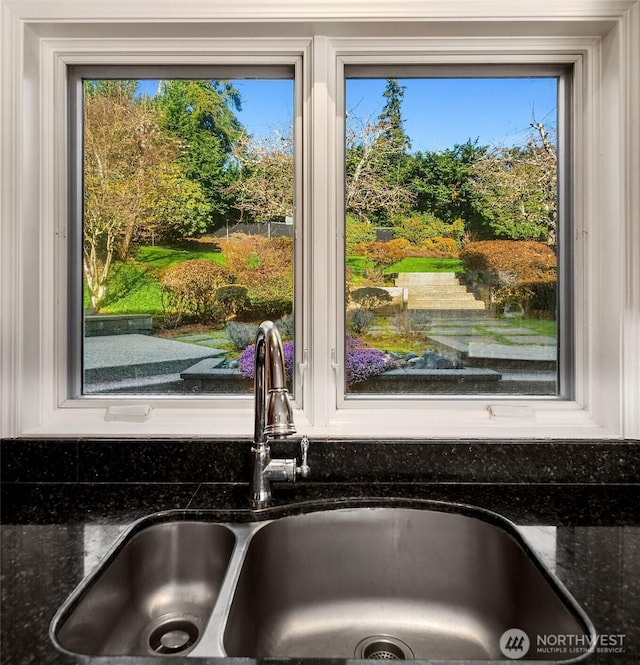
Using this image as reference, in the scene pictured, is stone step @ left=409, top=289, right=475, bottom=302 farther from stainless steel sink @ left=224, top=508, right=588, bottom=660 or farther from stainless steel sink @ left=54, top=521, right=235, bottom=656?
stainless steel sink @ left=54, top=521, right=235, bottom=656

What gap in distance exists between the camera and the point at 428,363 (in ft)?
4.68

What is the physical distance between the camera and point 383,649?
104 centimetres

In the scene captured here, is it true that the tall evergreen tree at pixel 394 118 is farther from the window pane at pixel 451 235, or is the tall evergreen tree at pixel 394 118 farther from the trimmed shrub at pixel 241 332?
the trimmed shrub at pixel 241 332

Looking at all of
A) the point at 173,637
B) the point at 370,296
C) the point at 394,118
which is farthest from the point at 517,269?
the point at 173,637

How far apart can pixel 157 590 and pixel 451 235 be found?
45.1 inches

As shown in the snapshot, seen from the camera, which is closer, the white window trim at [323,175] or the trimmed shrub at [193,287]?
the white window trim at [323,175]

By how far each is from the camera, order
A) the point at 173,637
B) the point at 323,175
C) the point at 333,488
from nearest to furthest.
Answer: the point at 173,637, the point at 333,488, the point at 323,175

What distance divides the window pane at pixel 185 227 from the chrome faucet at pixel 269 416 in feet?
1.07

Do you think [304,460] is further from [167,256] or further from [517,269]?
[517,269]

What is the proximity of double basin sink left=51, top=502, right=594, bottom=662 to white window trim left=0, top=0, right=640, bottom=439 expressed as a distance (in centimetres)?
27

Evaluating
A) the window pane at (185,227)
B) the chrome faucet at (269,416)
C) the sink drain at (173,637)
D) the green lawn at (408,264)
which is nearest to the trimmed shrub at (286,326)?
the window pane at (185,227)

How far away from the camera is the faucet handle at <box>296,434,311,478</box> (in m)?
1.16

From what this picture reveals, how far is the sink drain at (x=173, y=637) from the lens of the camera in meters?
0.96

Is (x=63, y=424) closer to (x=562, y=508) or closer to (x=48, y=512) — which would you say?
(x=48, y=512)
